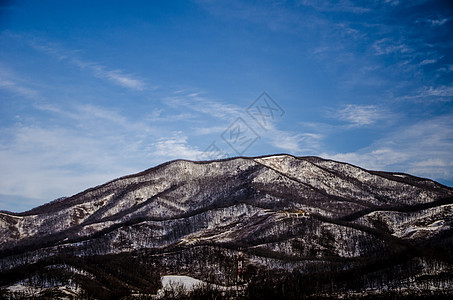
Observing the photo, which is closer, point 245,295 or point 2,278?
point 245,295

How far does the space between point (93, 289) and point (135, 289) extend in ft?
52.8

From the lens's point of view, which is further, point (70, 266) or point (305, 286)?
point (70, 266)

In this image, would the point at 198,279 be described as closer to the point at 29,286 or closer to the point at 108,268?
the point at 108,268

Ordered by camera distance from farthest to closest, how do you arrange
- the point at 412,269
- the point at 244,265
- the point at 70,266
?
the point at 244,265
the point at 70,266
the point at 412,269

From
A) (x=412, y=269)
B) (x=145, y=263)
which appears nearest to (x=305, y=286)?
(x=412, y=269)

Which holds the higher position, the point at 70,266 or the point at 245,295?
the point at 70,266

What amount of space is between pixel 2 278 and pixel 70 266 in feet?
68.6

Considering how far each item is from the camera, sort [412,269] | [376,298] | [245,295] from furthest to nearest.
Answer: [412,269], [245,295], [376,298]

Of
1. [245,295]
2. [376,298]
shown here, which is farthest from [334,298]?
[245,295]

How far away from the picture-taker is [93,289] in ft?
461

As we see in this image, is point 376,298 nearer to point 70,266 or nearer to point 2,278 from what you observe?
point 70,266

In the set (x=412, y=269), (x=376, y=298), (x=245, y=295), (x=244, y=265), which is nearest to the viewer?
(x=376, y=298)

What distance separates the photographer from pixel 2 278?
507 feet

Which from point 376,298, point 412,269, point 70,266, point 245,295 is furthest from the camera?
point 70,266
